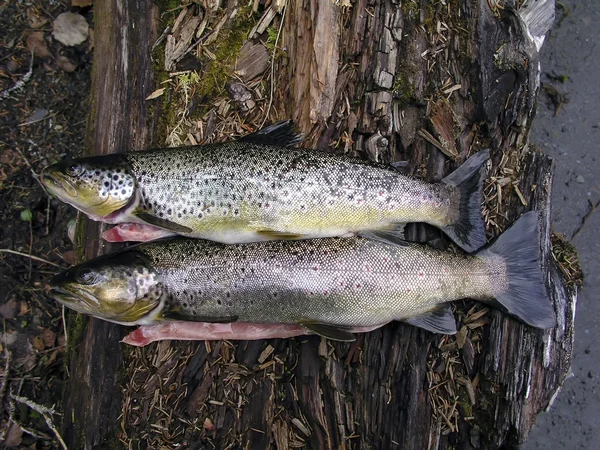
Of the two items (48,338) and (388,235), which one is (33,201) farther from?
(388,235)

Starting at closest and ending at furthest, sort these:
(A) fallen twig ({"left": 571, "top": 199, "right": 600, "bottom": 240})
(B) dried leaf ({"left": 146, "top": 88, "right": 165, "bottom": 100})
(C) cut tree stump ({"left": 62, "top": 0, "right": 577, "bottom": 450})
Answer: (C) cut tree stump ({"left": 62, "top": 0, "right": 577, "bottom": 450}), (B) dried leaf ({"left": 146, "top": 88, "right": 165, "bottom": 100}), (A) fallen twig ({"left": 571, "top": 199, "right": 600, "bottom": 240})

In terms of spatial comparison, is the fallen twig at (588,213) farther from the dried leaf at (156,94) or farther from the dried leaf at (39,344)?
the dried leaf at (39,344)

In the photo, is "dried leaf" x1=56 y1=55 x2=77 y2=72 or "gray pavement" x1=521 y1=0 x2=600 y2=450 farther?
"dried leaf" x1=56 y1=55 x2=77 y2=72

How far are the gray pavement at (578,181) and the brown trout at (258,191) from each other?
1546 millimetres

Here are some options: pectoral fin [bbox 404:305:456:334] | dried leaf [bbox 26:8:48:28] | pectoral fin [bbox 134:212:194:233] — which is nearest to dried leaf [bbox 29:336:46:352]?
pectoral fin [bbox 134:212:194:233]

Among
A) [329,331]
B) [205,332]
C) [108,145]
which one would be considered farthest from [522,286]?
[108,145]

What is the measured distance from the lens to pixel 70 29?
4121mm

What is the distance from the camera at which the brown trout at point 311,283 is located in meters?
2.99

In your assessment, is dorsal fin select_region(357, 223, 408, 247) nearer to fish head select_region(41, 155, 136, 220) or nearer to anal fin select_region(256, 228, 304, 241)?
anal fin select_region(256, 228, 304, 241)

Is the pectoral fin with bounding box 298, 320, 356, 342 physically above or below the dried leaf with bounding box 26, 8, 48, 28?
below

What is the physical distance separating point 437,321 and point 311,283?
2.91 ft

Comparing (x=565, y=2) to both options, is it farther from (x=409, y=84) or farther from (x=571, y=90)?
(x=409, y=84)

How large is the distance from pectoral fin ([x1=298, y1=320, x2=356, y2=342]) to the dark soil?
2.32m

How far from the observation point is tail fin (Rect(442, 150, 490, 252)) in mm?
3074
